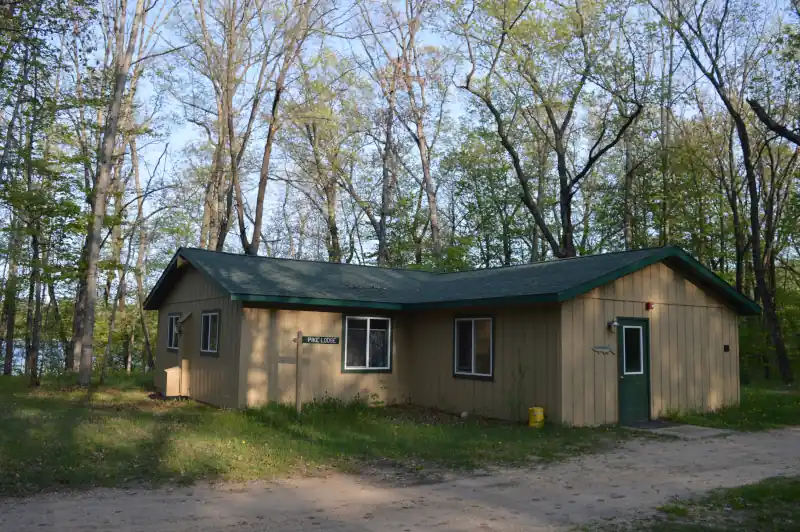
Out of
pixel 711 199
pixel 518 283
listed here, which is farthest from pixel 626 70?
pixel 518 283

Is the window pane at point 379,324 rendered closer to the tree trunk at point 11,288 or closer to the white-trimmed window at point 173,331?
the white-trimmed window at point 173,331

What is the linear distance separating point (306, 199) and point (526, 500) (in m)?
32.1

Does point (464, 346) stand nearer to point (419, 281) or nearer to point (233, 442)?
point (419, 281)

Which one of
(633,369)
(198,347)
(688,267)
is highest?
(688,267)

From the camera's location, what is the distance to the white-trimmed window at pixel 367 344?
48.4ft

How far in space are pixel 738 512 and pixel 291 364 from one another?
950 centimetres

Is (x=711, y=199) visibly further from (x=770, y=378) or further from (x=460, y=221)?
(x=460, y=221)

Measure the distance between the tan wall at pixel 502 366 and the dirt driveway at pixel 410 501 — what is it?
3065mm

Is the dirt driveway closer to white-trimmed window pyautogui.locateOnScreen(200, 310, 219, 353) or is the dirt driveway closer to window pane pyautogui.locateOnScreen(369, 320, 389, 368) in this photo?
window pane pyautogui.locateOnScreen(369, 320, 389, 368)

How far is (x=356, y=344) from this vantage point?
14922 mm

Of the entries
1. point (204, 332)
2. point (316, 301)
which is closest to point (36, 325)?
point (204, 332)

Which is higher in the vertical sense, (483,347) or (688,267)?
(688,267)

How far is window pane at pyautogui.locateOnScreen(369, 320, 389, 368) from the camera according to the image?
1512 cm

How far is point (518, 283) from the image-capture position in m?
13.6
